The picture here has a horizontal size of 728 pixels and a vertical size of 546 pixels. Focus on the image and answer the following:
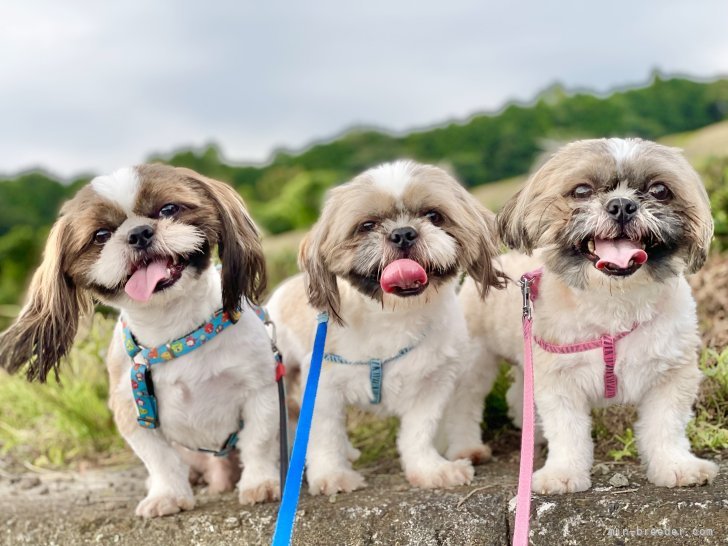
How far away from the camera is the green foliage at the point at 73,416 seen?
18.6 feet

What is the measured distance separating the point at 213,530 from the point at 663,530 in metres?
1.89

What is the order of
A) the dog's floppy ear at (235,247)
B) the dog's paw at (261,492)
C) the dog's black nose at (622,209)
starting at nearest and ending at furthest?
the dog's black nose at (622,209)
the dog's floppy ear at (235,247)
the dog's paw at (261,492)

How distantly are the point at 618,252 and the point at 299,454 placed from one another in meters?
1.40

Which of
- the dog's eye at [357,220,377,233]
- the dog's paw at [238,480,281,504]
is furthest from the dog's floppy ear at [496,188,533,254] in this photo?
the dog's paw at [238,480,281,504]

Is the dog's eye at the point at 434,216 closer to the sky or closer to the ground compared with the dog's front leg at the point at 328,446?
closer to the sky

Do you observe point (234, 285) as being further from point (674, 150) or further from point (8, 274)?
point (8, 274)

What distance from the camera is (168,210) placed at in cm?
310

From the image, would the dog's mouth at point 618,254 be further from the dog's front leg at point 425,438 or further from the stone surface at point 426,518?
the dog's front leg at point 425,438

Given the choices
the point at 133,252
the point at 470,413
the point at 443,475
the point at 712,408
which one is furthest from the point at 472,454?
the point at 133,252

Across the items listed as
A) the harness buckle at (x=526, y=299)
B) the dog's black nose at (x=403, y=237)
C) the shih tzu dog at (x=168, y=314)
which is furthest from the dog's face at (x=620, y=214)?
the shih tzu dog at (x=168, y=314)

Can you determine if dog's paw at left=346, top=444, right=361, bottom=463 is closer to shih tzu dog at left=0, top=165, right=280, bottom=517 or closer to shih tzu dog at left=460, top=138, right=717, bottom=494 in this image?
shih tzu dog at left=0, top=165, right=280, bottom=517

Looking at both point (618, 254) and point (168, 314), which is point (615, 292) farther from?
point (168, 314)

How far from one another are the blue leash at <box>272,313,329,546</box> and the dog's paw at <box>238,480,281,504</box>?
513 mm

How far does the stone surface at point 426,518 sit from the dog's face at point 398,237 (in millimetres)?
892
